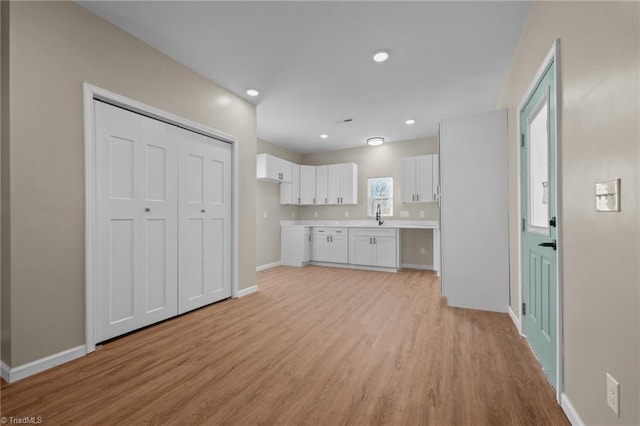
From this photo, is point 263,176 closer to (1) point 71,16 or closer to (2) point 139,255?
(2) point 139,255

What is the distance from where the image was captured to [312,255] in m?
6.24

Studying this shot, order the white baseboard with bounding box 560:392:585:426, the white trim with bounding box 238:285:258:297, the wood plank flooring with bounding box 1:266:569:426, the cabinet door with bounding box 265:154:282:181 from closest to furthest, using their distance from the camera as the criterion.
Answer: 1. the white baseboard with bounding box 560:392:585:426
2. the wood plank flooring with bounding box 1:266:569:426
3. the white trim with bounding box 238:285:258:297
4. the cabinet door with bounding box 265:154:282:181

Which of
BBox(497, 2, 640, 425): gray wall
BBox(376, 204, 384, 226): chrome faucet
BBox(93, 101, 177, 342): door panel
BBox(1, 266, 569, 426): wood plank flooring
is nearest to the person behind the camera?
BBox(497, 2, 640, 425): gray wall

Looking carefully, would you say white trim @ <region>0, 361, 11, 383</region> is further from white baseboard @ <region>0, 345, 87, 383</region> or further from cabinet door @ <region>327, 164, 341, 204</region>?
cabinet door @ <region>327, 164, 341, 204</region>

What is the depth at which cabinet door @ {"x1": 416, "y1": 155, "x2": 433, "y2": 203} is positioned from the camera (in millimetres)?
5555

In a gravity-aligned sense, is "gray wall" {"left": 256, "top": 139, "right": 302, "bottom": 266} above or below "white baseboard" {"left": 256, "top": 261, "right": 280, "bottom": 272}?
above

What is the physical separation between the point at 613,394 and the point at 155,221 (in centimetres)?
330

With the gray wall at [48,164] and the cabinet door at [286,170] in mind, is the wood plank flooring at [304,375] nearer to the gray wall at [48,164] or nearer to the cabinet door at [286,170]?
the gray wall at [48,164]

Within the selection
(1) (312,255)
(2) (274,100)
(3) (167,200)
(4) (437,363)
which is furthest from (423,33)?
(1) (312,255)

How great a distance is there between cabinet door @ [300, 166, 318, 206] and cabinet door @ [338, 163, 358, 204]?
677 millimetres

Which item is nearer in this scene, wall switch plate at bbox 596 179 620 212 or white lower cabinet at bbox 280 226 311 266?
wall switch plate at bbox 596 179 620 212

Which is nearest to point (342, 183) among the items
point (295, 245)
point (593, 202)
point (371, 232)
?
point (371, 232)

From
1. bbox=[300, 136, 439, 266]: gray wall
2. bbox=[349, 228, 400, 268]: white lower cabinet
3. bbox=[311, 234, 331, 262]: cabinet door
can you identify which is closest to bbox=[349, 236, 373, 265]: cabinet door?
bbox=[349, 228, 400, 268]: white lower cabinet

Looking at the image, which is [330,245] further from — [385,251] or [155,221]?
[155,221]
